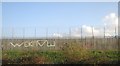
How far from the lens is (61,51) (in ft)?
50.5

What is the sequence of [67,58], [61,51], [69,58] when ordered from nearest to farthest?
[69,58]
[67,58]
[61,51]

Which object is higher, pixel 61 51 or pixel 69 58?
pixel 61 51

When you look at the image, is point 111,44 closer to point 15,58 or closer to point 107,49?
point 107,49

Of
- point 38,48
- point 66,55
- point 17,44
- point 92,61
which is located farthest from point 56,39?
point 92,61

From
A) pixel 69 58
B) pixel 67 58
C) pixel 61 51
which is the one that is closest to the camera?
pixel 69 58

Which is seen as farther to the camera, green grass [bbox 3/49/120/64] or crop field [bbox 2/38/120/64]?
crop field [bbox 2/38/120/64]

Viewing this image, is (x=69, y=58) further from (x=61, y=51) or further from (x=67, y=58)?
(x=61, y=51)

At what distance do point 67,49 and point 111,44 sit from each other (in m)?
4.49

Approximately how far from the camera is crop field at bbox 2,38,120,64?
43.6ft

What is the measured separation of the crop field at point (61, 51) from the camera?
1329 centimetres

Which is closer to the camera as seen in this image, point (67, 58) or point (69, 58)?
point (69, 58)

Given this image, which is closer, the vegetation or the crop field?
the vegetation

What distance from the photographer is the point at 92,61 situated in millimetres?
13062

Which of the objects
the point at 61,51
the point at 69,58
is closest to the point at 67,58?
the point at 69,58
